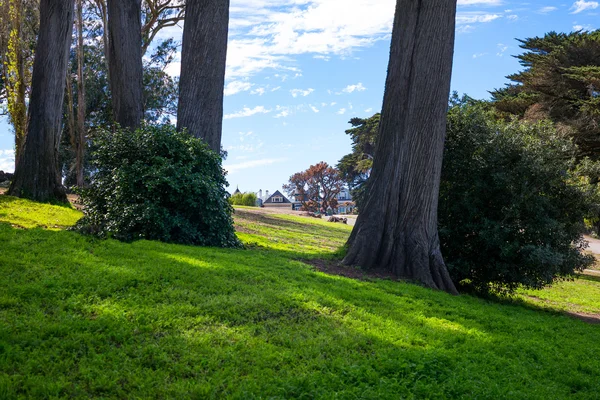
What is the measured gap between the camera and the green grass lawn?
459 centimetres

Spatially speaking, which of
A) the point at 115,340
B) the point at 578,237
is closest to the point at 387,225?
the point at 578,237

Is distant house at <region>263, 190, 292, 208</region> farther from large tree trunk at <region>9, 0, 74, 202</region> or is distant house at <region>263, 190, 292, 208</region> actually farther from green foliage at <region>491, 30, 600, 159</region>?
large tree trunk at <region>9, 0, 74, 202</region>

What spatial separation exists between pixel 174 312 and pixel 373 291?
3745 millimetres

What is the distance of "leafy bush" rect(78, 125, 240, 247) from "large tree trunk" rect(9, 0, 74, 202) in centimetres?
419

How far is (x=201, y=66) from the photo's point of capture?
1262cm

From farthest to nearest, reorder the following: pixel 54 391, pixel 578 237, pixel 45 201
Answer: pixel 45 201 → pixel 578 237 → pixel 54 391

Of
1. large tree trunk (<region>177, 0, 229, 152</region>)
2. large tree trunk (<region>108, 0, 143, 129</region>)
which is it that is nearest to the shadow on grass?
large tree trunk (<region>177, 0, 229, 152</region>)

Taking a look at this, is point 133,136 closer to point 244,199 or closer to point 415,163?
point 415,163

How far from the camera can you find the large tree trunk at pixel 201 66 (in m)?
12.6

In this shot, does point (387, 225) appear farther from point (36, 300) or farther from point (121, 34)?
point (121, 34)

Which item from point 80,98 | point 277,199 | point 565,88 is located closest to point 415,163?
point 565,88

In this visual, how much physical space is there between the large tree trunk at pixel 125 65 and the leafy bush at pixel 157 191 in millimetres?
2164

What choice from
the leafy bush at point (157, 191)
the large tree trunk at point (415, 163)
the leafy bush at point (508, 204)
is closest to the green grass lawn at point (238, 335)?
the leafy bush at point (157, 191)

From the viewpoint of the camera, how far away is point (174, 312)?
19.6 feet
